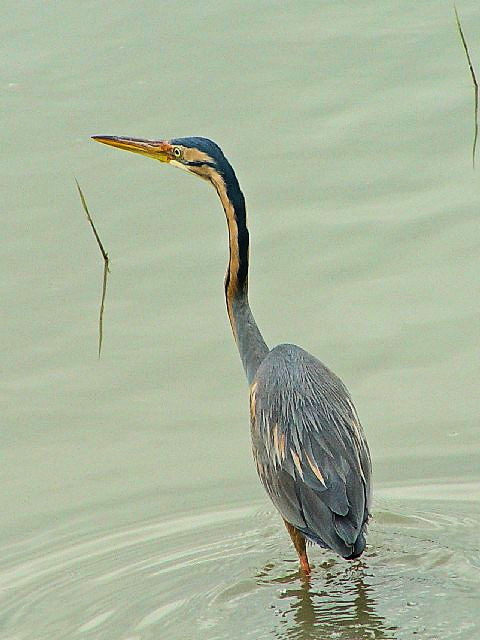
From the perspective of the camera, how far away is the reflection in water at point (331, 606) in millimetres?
5270

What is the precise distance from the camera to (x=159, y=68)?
992 centimetres

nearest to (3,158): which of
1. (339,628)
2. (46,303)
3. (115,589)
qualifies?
(46,303)

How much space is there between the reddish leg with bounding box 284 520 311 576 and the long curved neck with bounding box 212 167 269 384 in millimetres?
841

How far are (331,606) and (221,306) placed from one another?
2.37 metres

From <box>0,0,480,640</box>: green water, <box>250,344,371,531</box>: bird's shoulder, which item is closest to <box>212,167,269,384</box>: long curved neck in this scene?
<box>250,344,371,531</box>: bird's shoulder

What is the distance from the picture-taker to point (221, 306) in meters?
7.55

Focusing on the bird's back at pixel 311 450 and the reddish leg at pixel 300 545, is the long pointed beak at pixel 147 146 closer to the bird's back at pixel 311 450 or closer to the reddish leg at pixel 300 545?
the bird's back at pixel 311 450

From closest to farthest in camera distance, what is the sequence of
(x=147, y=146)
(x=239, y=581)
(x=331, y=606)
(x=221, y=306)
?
1. (x=331, y=606)
2. (x=239, y=581)
3. (x=147, y=146)
4. (x=221, y=306)

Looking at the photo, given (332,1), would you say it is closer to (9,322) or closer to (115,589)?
(9,322)

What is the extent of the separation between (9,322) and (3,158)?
5.79ft

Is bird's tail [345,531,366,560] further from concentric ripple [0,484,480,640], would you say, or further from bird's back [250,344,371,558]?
concentric ripple [0,484,480,640]

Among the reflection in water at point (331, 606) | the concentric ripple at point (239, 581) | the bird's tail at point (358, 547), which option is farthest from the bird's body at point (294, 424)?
the concentric ripple at point (239, 581)

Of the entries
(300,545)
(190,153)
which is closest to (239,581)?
(300,545)

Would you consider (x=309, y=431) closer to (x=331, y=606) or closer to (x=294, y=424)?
(x=294, y=424)
